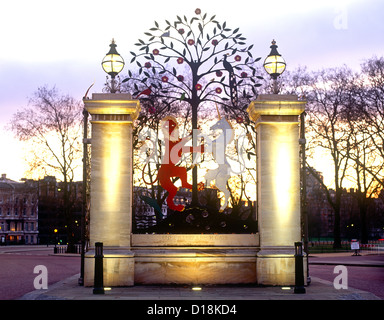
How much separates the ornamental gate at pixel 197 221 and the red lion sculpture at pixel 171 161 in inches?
1.2

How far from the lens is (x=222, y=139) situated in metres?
14.8

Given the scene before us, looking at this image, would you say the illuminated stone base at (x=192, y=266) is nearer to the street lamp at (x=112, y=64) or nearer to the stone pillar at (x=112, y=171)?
the stone pillar at (x=112, y=171)

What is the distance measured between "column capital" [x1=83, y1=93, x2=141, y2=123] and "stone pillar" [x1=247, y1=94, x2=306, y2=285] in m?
3.23

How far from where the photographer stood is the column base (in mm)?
13359

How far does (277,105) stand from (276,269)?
421 centimetres

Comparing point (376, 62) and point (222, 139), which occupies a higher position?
point (376, 62)

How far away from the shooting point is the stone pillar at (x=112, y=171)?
45.3 ft

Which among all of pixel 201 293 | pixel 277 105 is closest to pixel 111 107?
pixel 277 105

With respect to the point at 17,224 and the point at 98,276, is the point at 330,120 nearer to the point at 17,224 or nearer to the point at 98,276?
the point at 98,276

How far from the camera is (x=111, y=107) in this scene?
14.0 metres
